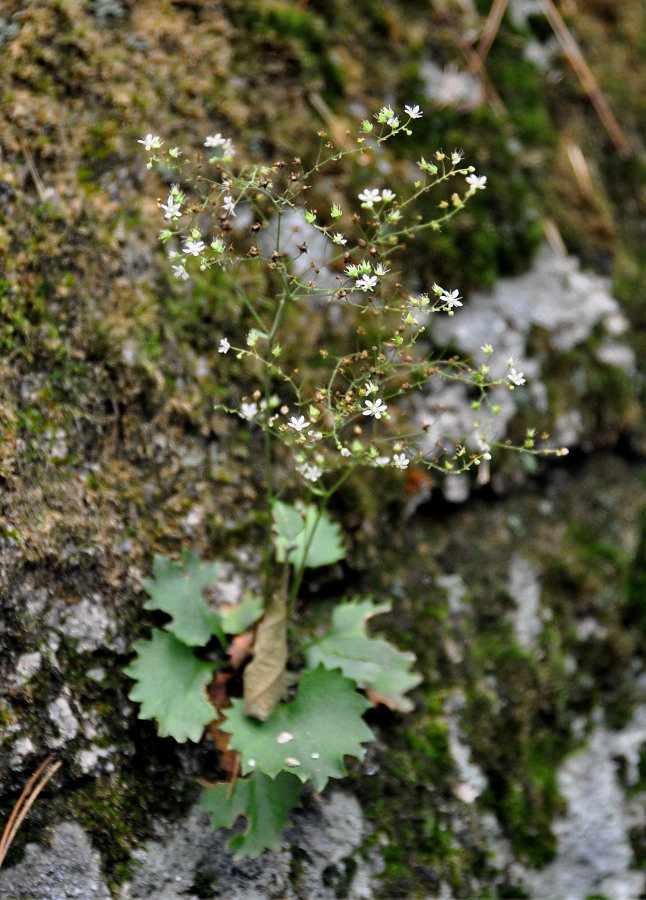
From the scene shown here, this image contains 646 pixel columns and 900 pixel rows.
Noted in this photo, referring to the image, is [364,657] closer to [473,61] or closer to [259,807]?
[259,807]

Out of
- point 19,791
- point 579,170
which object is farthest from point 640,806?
point 579,170

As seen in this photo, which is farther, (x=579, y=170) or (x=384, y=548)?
(x=579, y=170)

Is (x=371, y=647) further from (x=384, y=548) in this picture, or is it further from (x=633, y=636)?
(x=633, y=636)

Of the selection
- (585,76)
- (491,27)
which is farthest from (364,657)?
(585,76)

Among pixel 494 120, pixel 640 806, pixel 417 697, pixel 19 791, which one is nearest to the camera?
pixel 19 791

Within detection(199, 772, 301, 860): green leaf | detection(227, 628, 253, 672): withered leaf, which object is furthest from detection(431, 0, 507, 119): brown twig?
detection(199, 772, 301, 860): green leaf
